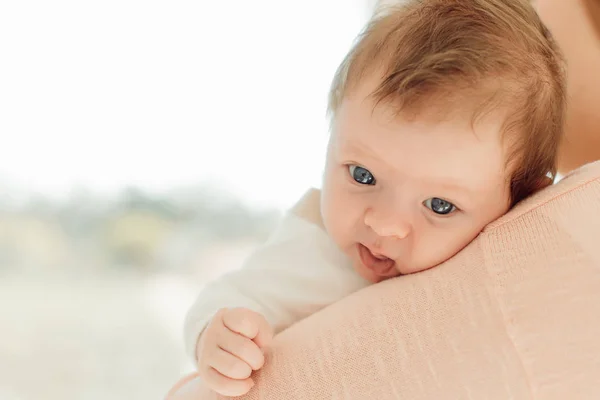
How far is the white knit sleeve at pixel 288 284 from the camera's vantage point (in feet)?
2.99

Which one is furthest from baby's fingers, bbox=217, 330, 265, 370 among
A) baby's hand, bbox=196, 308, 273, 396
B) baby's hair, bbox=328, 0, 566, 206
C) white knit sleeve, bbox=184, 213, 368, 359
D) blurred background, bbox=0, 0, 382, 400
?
blurred background, bbox=0, 0, 382, 400

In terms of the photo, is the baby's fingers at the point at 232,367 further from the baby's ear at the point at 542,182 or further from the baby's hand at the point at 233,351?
the baby's ear at the point at 542,182

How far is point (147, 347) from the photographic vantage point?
1.87 meters

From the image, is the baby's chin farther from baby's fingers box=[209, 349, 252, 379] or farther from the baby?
baby's fingers box=[209, 349, 252, 379]

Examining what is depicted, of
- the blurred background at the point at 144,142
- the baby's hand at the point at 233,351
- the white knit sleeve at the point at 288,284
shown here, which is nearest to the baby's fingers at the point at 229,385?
the baby's hand at the point at 233,351

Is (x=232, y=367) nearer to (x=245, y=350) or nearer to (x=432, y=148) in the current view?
(x=245, y=350)

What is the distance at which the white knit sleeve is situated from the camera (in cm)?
91

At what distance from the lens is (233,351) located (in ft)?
2.38

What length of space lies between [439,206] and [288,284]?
243 mm

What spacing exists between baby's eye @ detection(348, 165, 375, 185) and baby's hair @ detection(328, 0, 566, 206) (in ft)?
0.27

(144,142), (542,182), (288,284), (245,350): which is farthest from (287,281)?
(144,142)

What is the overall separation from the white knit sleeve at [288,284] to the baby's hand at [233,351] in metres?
0.12

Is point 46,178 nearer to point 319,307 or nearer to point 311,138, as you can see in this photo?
point 311,138

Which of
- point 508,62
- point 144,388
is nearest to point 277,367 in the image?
point 508,62
